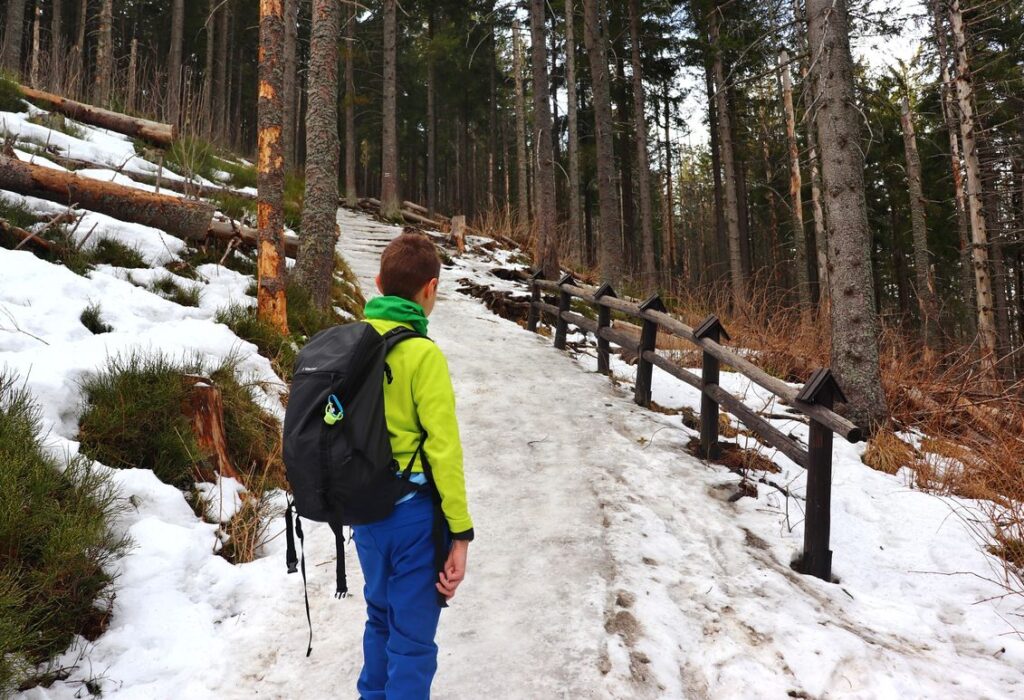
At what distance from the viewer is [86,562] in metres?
2.63

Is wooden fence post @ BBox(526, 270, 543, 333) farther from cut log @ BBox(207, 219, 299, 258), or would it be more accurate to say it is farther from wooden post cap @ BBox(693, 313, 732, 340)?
wooden post cap @ BBox(693, 313, 732, 340)

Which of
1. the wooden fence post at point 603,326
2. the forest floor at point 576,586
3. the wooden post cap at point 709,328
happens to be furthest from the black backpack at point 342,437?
the wooden fence post at point 603,326

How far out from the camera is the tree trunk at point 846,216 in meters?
5.82

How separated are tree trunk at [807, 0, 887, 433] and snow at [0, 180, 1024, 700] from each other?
3.47 ft

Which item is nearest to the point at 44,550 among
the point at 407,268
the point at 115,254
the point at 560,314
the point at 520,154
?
the point at 407,268

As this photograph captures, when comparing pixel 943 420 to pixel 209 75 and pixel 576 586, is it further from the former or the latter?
pixel 209 75

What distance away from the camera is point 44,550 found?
252cm

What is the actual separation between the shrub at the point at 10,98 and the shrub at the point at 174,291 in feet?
17.3

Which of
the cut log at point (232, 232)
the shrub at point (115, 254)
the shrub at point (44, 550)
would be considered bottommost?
the shrub at point (44, 550)

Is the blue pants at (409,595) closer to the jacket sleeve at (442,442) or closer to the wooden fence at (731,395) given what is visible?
the jacket sleeve at (442,442)

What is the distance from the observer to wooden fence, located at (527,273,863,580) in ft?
11.8

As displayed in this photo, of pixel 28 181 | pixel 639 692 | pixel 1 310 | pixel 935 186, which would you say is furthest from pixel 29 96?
pixel 935 186

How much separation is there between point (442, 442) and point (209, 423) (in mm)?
2736

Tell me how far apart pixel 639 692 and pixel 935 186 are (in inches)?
1082
